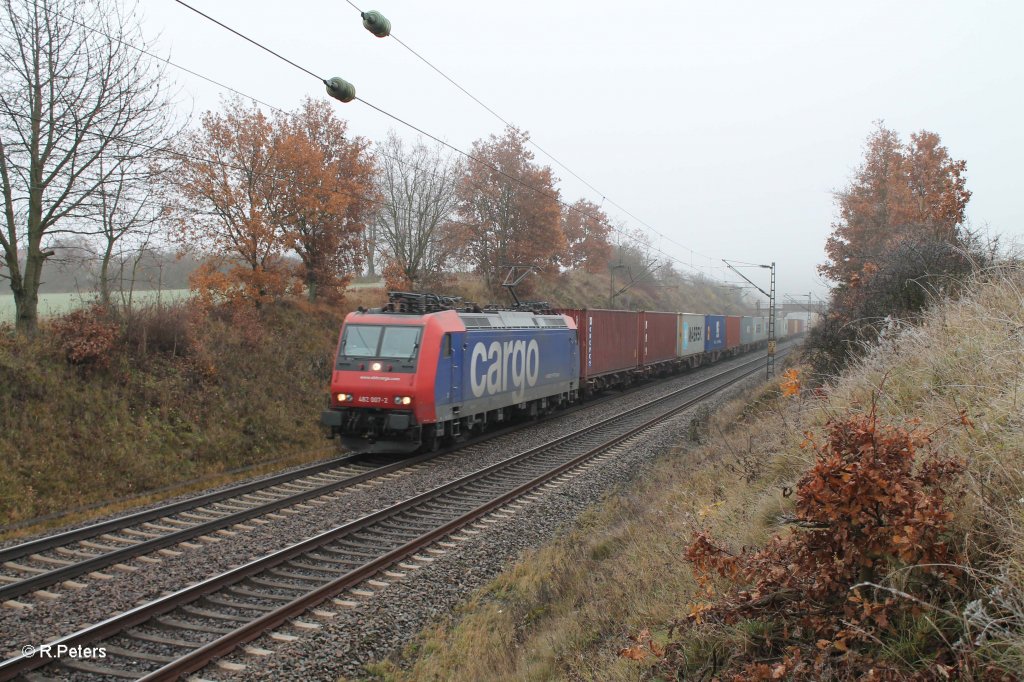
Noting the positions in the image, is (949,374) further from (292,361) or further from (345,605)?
(292,361)

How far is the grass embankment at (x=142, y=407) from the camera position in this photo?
36.9 feet

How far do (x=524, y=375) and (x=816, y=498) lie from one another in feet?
45.1

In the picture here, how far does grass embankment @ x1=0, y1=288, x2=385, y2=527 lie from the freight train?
2.09 m

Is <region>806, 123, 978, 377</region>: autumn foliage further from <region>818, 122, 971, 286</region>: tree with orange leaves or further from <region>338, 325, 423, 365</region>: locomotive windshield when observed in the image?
<region>338, 325, 423, 365</region>: locomotive windshield

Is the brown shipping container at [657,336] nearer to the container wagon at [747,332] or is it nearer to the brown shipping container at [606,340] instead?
the brown shipping container at [606,340]

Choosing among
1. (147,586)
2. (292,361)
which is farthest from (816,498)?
(292,361)

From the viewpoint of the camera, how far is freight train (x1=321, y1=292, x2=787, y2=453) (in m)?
13.0

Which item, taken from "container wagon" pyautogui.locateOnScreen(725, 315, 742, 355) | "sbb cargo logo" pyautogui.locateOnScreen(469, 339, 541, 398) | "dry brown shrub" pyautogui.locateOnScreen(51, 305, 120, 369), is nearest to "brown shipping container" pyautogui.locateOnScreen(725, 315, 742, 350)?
"container wagon" pyautogui.locateOnScreen(725, 315, 742, 355)

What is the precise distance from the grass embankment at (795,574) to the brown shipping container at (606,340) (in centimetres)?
1271

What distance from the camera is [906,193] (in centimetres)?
2717

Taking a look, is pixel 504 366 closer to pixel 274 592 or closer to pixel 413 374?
pixel 413 374

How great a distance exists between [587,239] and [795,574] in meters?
43.4

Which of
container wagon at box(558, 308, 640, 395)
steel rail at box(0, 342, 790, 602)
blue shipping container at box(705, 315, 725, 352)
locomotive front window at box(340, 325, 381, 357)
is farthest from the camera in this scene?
blue shipping container at box(705, 315, 725, 352)

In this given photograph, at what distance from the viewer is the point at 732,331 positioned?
152 feet
